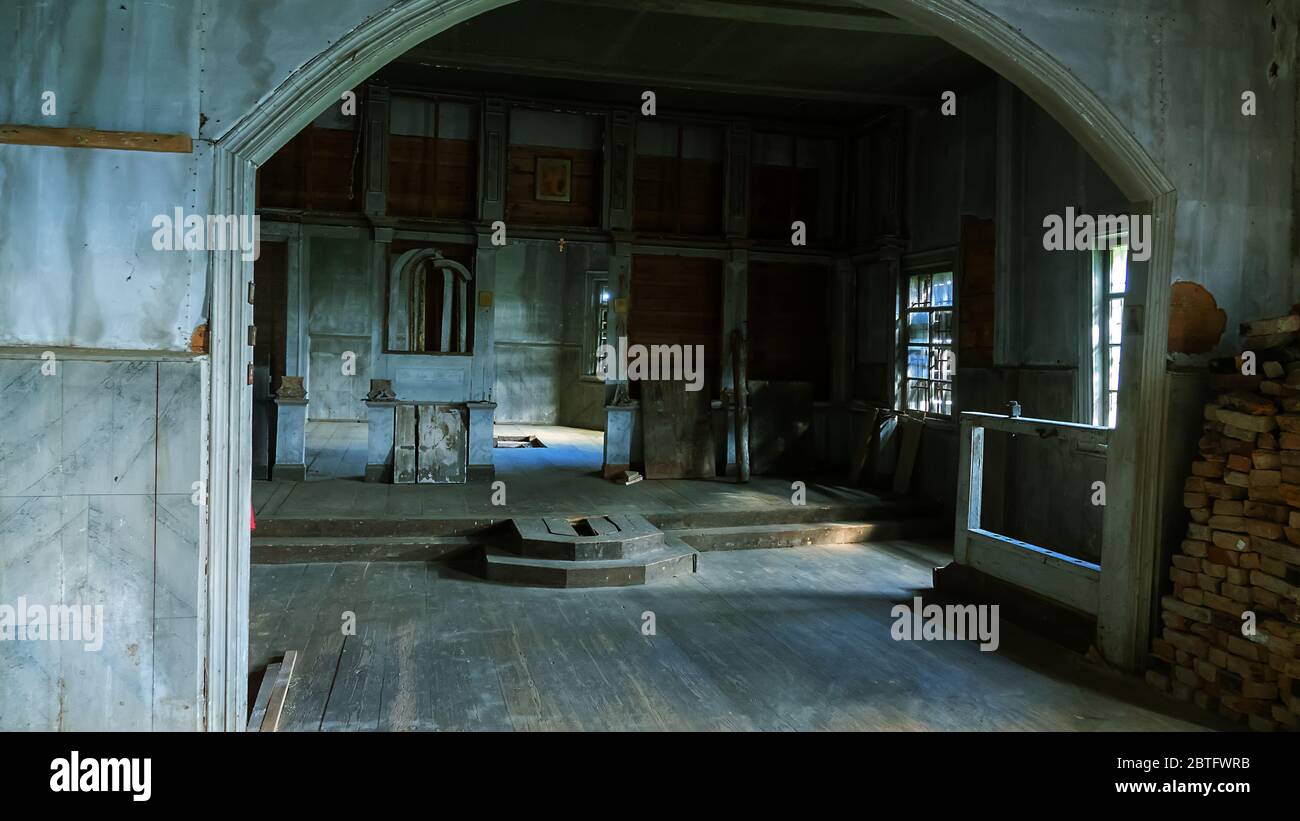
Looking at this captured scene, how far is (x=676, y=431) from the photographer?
10.0m

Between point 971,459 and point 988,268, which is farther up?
point 988,268

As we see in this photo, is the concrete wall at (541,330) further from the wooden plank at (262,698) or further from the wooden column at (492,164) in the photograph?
the wooden plank at (262,698)

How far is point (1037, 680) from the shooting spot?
465 cm

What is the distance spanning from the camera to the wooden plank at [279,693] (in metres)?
3.80

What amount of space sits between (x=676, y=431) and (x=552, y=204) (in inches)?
117

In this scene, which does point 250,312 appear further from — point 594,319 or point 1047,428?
point 594,319

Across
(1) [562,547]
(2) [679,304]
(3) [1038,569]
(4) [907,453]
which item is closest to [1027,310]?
(4) [907,453]

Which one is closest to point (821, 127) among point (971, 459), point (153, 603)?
point (971, 459)

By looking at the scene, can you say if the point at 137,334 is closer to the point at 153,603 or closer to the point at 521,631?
the point at 153,603

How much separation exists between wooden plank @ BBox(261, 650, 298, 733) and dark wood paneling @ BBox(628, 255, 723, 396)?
6522 millimetres

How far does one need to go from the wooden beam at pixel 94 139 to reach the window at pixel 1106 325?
6.48 meters

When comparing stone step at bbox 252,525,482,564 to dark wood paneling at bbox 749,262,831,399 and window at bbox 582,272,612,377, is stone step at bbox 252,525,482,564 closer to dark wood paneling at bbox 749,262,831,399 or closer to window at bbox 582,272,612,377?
dark wood paneling at bbox 749,262,831,399

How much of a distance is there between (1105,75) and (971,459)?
2.58m

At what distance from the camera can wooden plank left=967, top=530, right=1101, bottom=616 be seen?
5027mm
